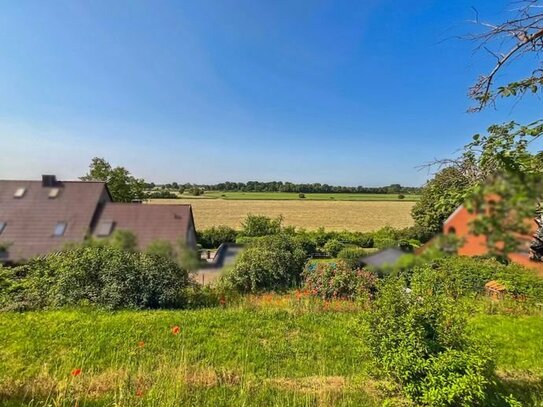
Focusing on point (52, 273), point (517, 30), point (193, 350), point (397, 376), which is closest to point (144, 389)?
point (193, 350)

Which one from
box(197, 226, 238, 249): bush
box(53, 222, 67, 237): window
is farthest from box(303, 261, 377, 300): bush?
box(197, 226, 238, 249): bush

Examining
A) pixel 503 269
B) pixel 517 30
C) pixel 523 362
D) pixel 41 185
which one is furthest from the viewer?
pixel 503 269

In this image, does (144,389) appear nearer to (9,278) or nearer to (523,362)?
(523,362)

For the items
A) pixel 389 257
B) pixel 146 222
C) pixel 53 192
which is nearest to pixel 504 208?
pixel 389 257

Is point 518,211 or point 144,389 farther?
point 144,389

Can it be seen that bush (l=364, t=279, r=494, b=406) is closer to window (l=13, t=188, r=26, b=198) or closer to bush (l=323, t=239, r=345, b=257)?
window (l=13, t=188, r=26, b=198)

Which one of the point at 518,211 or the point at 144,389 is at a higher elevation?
the point at 518,211

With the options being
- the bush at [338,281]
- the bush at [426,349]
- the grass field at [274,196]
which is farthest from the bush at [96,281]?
the grass field at [274,196]

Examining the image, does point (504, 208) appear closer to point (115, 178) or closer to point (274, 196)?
point (115, 178)
